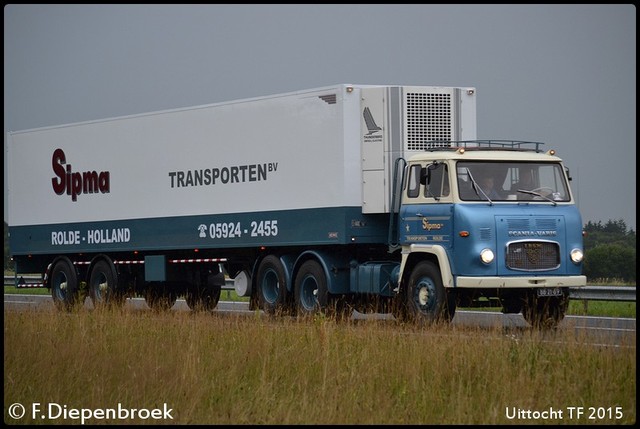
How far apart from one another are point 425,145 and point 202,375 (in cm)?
933

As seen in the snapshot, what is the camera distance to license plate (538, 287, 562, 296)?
791 inches

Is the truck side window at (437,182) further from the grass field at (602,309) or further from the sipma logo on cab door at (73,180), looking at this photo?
the sipma logo on cab door at (73,180)

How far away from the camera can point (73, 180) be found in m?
29.7

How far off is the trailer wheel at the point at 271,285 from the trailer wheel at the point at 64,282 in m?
5.41

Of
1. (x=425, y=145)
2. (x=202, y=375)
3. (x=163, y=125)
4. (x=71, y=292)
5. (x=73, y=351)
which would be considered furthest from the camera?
(x=71, y=292)

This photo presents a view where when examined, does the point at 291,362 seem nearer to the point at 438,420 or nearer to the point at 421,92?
the point at 438,420

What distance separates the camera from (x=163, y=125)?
27078mm

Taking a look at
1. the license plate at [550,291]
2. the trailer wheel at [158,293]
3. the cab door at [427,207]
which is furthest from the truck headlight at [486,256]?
the trailer wheel at [158,293]

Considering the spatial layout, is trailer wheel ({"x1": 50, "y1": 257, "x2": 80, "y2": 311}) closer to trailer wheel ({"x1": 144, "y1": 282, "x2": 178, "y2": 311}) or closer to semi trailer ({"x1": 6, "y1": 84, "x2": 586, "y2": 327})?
semi trailer ({"x1": 6, "y1": 84, "x2": 586, "y2": 327})

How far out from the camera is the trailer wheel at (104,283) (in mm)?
27766

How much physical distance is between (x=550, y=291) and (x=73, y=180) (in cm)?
1302

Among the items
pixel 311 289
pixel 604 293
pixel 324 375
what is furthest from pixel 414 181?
pixel 324 375

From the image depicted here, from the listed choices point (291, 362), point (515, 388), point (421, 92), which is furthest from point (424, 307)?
point (515, 388)

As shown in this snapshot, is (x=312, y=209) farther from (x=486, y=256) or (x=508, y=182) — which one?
(x=486, y=256)
